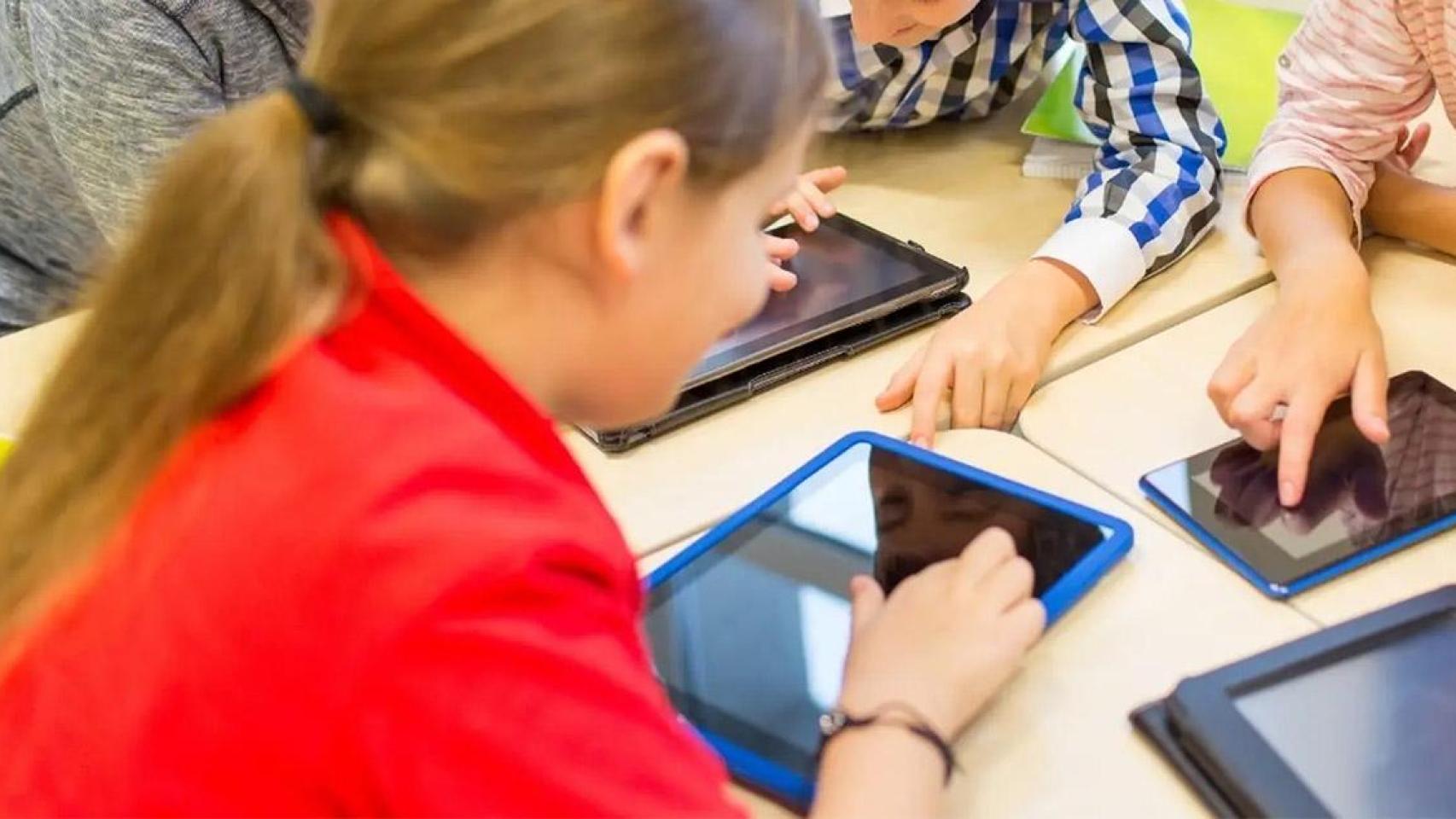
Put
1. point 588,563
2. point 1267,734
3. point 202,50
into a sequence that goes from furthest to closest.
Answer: point 202,50
point 1267,734
point 588,563

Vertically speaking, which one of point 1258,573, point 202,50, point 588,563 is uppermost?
point 202,50

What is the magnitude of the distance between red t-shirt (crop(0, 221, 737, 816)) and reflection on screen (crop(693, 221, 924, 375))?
1.41 ft

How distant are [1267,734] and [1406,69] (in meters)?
0.66

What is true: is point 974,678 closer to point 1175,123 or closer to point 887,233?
point 887,233

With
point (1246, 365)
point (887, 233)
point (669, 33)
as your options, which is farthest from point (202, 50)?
point (1246, 365)

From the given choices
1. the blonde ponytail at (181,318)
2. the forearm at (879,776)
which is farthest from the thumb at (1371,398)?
the blonde ponytail at (181,318)

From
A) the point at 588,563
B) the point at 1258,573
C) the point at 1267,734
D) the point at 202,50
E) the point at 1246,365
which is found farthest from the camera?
the point at 202,50

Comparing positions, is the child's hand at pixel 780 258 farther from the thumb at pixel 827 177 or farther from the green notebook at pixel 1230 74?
the green notebook at pixel 1230 74

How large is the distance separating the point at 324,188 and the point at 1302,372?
23.3 inches

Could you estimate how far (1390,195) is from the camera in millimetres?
1049

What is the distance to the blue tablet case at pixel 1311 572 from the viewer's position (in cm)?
69

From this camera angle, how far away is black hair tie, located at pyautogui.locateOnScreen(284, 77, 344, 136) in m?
0.49

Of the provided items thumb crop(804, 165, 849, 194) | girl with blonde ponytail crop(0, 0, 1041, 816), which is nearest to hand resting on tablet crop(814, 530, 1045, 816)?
Result: girl with blonde ponytail crop(0, 0, 1041, 816)

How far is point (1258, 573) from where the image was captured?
70cm
